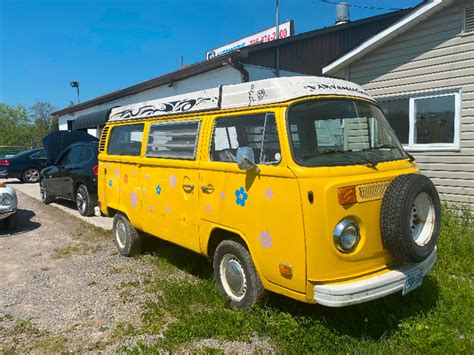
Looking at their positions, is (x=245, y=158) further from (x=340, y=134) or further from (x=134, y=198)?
(x=134, y=198)

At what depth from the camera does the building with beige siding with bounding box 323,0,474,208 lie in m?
6.66

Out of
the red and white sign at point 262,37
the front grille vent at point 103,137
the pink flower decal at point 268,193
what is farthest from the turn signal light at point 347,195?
the red and white sign at point 262,37

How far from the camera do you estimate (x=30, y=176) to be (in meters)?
16.8

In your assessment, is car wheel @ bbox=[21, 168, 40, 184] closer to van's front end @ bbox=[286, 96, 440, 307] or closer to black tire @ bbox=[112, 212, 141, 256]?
black tire @ bbox=[112, 212, 141, 256]

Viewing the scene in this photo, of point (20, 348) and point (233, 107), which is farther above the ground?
point (233, 107)

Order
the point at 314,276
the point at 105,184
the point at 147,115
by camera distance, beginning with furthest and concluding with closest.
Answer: the point at 105,184, the point at 147,115, the point at 314,276

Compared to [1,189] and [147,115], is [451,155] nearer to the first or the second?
[147,115]

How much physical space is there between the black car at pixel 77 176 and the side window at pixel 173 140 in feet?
13.9

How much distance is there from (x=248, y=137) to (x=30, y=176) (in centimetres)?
1583

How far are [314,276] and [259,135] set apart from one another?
1.36 meters

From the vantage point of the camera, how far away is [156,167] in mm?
4859

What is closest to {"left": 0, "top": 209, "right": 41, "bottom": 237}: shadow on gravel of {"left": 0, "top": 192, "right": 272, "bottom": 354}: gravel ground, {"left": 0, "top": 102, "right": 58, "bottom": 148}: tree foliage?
{"left": 0, "top": 192, "right": 272, "bottom": 354}: gravel ground

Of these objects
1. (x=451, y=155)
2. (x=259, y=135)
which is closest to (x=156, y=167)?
(x=259, y=135)

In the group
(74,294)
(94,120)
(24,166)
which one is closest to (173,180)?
(74,294)
